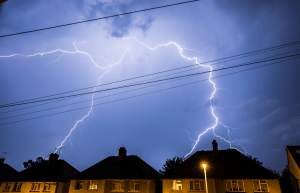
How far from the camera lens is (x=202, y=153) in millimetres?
24625

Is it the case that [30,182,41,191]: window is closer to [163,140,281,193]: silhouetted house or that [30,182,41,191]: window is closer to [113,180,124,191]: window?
[113,180,124,191]: window

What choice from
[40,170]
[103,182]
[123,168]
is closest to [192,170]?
[123,168]

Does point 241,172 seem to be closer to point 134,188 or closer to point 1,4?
point 134,188

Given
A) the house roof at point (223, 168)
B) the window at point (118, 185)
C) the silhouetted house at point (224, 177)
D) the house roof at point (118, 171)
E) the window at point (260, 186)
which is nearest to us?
the window at point (260, 186)

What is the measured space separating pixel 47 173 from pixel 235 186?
89.7 ft

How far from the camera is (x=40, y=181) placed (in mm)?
25516

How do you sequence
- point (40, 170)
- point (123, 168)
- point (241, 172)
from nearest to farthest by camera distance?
point (241, 172) < point (123, 168) < point (40, 170)

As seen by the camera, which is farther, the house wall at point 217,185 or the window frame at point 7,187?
the window frame at point 7,187

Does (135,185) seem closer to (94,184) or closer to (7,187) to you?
(94,184)

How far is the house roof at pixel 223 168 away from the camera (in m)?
19.5

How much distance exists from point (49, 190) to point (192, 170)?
21.0m

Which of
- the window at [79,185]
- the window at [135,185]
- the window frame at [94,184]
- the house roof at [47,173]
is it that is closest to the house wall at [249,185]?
the window at [135,185]

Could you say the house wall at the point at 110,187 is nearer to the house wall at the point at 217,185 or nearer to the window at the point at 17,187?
the house wall at the point at 217,185

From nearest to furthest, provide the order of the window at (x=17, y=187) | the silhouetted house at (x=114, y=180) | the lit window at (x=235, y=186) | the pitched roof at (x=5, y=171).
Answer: the lit window at (x=235, y=186), the silhouetted house at (x=114, y=180), the window at (x=17, y=187), the pitched roof at (x=5, y=171)
